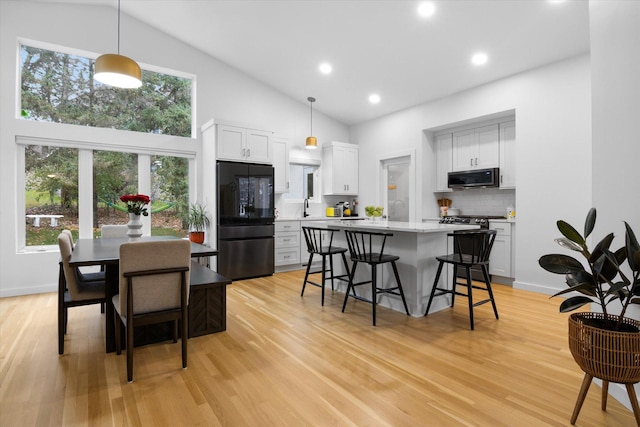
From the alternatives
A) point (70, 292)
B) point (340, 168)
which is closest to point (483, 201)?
point (340, 168)

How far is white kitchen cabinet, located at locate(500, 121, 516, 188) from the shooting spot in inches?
192

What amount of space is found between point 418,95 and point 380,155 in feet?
4.48

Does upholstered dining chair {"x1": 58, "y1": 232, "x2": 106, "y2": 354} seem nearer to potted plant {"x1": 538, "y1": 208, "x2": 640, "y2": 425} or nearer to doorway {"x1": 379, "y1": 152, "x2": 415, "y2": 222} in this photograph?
potted plant {"x1": 538, "y1": 208, "x2": 640, "y2": 425}

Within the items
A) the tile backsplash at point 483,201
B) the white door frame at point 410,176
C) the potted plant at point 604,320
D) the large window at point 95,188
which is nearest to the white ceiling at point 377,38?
the white door frame at point 410,176

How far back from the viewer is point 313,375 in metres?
2.27

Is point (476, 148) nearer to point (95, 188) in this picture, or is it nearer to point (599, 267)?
point (599, 267)

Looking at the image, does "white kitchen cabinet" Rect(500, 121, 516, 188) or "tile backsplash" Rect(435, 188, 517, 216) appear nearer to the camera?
"white kitchen cabinet" Rect(500, 121, 516, 188)

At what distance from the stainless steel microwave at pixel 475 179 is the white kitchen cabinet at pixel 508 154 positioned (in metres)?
0.09

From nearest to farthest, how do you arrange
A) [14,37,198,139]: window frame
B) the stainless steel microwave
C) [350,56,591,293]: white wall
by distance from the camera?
1. [350,56,591,293]: white wall
2. [14,37,198,139]: window frame
3. the stainless steel microwave

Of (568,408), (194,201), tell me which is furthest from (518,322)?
(194,201)

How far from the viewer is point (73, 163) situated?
186 inches

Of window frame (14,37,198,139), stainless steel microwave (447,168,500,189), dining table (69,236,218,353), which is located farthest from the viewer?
stainless steel microwave (447,168,500,189)

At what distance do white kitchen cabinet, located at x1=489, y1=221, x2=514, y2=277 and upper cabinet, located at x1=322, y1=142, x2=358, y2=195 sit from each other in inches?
A: 113

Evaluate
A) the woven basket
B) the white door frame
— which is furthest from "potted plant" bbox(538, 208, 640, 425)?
the white door frame
